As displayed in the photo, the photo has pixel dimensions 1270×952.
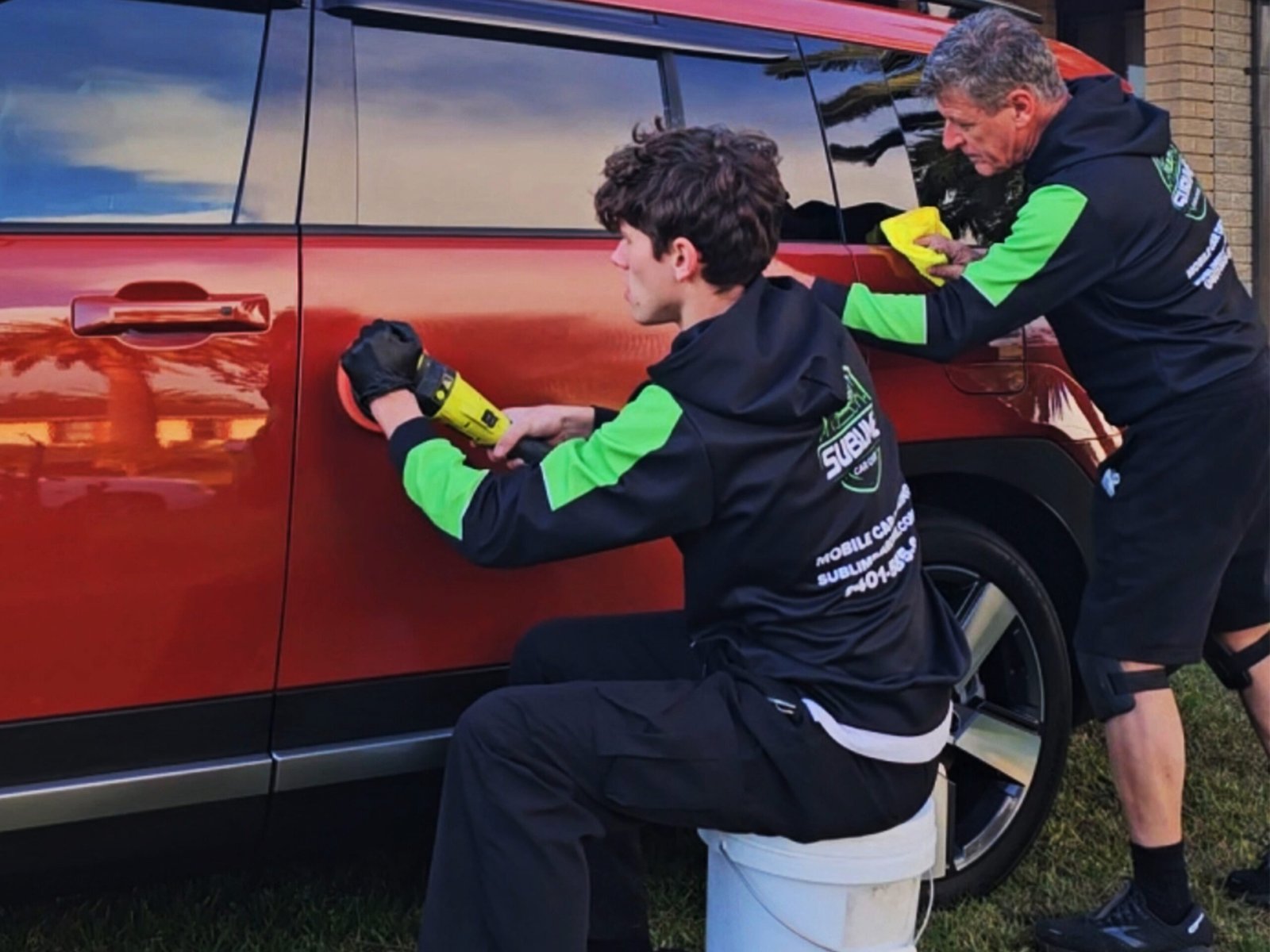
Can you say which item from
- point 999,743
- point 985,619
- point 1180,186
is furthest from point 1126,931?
point 1180,186

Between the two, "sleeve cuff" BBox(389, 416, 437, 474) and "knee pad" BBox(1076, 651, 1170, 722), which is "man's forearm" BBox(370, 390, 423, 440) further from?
"knee pad" BBox(1076, 651, 1170, 722)

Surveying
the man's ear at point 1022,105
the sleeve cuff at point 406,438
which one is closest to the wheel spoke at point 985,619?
the man's ear at point 1022,105

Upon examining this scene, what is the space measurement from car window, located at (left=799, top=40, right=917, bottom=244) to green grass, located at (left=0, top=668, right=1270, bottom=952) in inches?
56.1

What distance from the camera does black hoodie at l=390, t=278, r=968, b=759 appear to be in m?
2.25

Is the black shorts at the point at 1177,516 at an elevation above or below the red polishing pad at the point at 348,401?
below

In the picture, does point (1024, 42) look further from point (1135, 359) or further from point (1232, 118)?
point (1232, 118)

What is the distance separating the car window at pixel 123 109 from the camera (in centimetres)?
227

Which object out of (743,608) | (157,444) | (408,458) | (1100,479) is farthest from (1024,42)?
(157,444)

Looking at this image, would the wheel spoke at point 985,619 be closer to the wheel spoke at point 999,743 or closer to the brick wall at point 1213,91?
the wheel spoke at point 999,743

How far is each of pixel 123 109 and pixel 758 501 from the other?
1137mm

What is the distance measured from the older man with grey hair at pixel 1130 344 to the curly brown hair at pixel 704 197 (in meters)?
0.54

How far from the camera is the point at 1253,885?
338 cm

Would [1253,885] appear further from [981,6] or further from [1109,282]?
[981,6]

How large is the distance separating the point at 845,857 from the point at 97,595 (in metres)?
1.20
